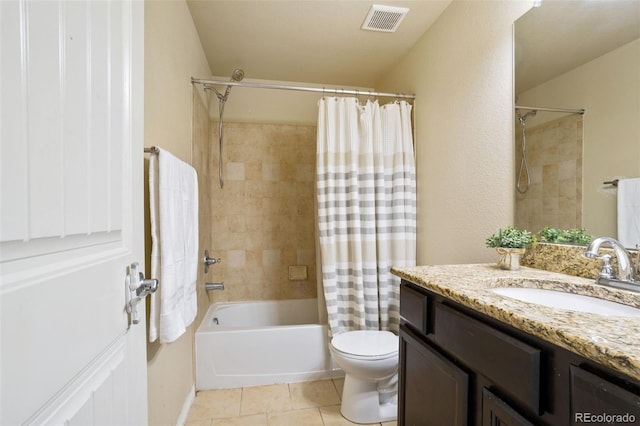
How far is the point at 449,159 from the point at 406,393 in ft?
4.17

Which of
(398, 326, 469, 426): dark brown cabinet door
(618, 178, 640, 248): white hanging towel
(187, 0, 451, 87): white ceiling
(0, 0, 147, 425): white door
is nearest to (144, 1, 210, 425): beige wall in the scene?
(187, 0, 451, 87): white ceiling

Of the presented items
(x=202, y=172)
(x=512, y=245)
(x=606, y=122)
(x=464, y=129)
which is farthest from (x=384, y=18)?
(x=202, y=172)

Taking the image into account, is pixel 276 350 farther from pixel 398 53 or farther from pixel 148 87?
pixel 398 53

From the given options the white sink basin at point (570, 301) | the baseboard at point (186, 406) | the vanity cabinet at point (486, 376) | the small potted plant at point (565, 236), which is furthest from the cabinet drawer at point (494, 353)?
the baseboard at point (186, 406)

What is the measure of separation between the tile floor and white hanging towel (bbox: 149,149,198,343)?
2.59 ft

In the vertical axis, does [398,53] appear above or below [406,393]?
above

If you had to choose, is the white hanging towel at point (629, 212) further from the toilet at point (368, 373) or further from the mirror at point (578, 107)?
the toilet at point (368, 373)

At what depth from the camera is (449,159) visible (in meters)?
1.75

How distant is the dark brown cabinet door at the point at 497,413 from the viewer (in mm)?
663

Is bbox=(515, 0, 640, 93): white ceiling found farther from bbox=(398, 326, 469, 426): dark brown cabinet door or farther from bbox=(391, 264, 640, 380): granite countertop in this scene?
bbox=(398, 326, 469, 426): dark brown cabinet door

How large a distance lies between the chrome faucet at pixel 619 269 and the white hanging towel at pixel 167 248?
1.47m

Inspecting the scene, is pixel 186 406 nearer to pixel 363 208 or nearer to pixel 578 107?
pixel 363 208

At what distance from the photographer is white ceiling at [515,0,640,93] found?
991 mm

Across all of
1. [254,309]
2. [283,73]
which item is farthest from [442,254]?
[283,73]
